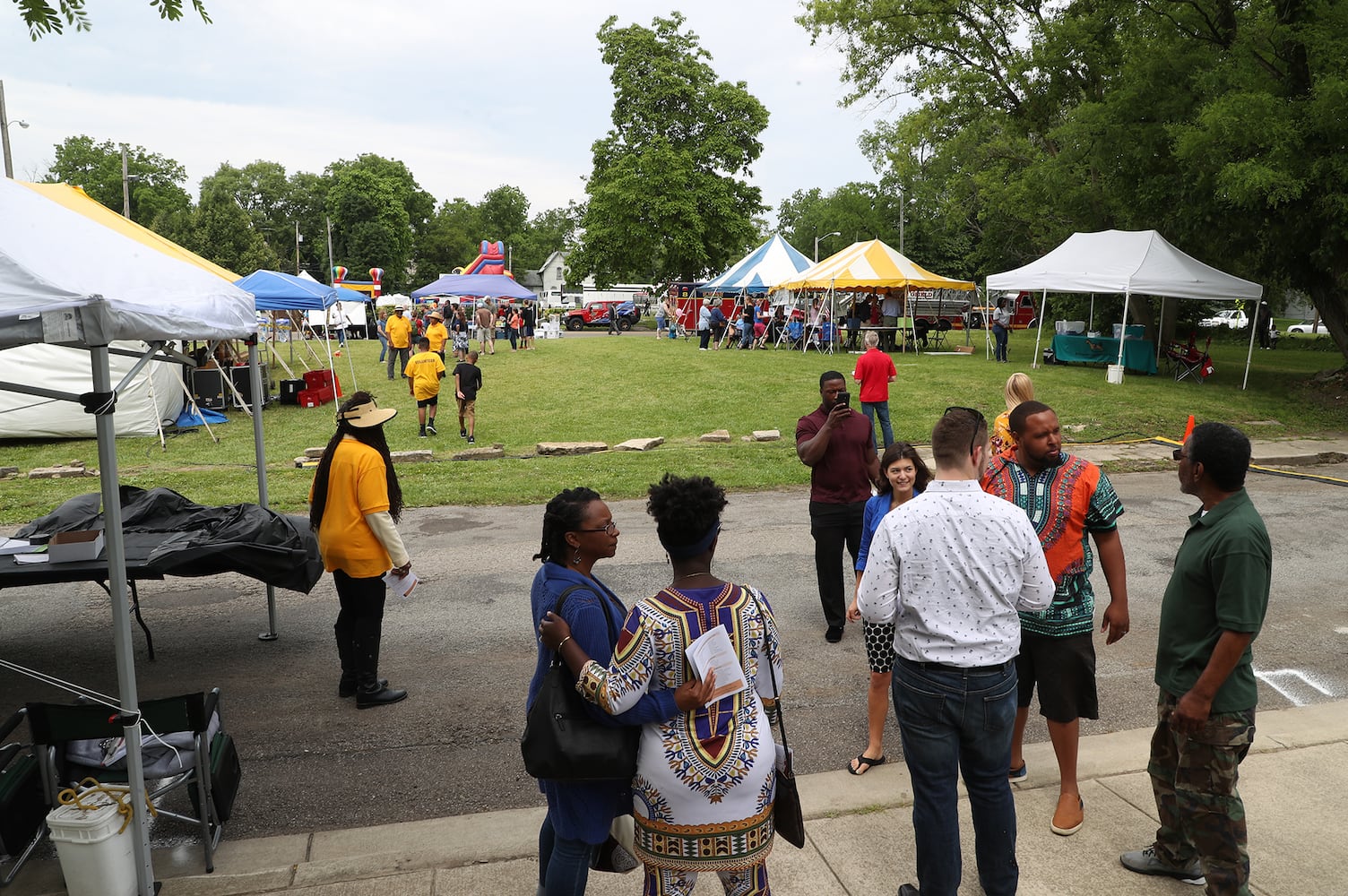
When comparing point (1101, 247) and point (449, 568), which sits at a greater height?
point (1101, 247)

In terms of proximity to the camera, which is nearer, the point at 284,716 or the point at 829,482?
the point at 284,716

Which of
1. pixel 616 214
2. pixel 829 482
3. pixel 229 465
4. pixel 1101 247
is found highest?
pixel 616 214

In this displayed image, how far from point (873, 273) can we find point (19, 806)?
2430 cm

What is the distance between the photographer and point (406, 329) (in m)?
22.6

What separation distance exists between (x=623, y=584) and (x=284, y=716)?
9.94 feet

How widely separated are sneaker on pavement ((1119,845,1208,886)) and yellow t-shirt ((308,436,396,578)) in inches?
155

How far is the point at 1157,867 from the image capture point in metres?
3.70

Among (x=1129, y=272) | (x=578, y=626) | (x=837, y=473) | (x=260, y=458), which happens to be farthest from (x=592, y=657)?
(x=1129, y=272)

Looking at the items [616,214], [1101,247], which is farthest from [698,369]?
[616,214]

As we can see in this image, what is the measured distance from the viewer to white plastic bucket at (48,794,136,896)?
138 inches

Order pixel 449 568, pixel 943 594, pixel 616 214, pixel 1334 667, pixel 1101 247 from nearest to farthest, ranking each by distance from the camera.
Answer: pixel 943 594, pixel 1334 667, pixel 449 568, pixel 1101 247, pixel 616 214

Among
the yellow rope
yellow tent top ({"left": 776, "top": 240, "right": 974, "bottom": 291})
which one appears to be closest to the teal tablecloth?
yellow tent top ({"left": 776, "top": 240, "right": 974, "bottom": 291})

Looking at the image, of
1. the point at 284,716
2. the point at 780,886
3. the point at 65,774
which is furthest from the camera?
the point at 284,716

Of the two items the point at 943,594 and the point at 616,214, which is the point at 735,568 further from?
the point at 616,214
